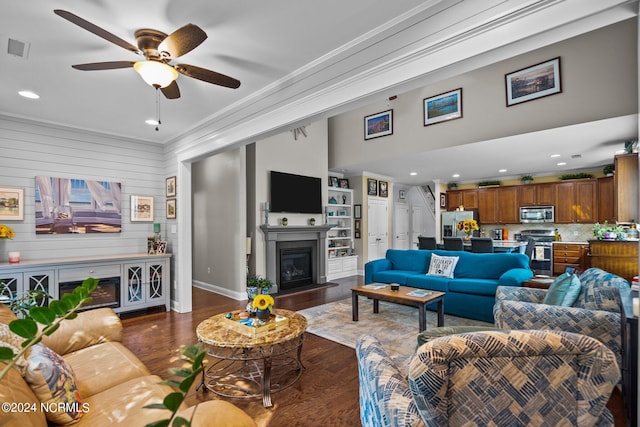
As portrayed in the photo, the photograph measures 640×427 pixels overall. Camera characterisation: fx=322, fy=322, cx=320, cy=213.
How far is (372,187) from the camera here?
8.30 m

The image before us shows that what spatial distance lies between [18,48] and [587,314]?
15.3 ft

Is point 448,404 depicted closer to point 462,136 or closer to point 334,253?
point 462,136

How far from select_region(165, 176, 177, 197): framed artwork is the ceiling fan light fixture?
280cm

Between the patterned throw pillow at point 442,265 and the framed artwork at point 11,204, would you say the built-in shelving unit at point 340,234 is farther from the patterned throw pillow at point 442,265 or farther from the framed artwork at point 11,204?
the framed artwork at point 11,204

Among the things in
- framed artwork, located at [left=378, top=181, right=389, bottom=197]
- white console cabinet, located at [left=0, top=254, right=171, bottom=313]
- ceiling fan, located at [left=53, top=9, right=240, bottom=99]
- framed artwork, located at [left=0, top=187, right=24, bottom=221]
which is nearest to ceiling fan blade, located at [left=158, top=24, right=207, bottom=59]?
ceiling fan, located at [left=53, top=9, right=240, bottom=99]

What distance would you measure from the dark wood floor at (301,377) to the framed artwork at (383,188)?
4.36m

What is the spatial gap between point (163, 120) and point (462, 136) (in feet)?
14.7

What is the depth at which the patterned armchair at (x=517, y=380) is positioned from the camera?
3.55 ft

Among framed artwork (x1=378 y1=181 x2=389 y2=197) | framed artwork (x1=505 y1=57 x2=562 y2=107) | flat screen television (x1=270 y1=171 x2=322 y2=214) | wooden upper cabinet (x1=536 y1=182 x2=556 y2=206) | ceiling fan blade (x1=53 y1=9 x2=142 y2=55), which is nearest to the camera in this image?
ceiling fan blade (x1=53 y1=9 x2=142 y2=55)

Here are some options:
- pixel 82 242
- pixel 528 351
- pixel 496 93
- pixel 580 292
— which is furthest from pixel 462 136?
pixel 82 242

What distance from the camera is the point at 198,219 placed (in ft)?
21.9

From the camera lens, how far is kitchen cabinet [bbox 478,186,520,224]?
8266 millimetres

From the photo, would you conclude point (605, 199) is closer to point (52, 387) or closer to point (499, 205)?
point (499, 205)

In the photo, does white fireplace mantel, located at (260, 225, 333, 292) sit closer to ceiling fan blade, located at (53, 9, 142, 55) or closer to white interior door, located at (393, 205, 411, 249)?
white interior door, located at (393, 205, 411, 249)
